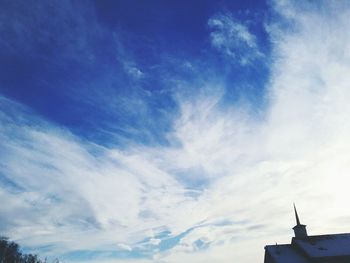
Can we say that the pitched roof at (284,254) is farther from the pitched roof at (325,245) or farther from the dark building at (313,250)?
the pitched roof at (325,245)

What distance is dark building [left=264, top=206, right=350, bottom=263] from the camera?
4281 centimetres

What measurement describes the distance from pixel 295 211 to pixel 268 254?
1842 cm

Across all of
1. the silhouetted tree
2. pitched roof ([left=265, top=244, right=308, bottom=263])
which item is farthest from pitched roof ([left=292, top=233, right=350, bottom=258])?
the silhouetted tree

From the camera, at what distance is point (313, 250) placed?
44.0 metres

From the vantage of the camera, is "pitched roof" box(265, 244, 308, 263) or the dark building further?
"pitched roof" box(265, 244, 308, 263)

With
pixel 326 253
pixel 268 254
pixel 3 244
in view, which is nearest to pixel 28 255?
pixel 3 244

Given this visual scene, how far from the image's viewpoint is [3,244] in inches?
3063

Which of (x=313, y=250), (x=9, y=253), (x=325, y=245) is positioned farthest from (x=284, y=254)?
(x=9, y=253)

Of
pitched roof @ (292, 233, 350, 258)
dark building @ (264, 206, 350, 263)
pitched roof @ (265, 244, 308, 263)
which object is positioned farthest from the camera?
pitched roof @ (265, 244, 308, 263)

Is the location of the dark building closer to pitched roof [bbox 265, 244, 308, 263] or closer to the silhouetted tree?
pitched roof [bbox 265, 244, 308, 263]

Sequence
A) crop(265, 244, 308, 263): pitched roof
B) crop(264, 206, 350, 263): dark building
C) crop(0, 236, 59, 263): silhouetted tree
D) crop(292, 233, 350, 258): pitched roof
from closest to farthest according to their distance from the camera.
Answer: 1. crop(264, 206, 350, 263): dark building
2. crop(292, 233, 350, 258): pitched roof
3. crop(265, 244, 308, 263): pitched roof
4. crop(0, 236, 59, 263): silhouetted tree

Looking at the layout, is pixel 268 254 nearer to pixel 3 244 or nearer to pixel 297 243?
pixel 297 243

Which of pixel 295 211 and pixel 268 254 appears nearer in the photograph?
pixel 268 254

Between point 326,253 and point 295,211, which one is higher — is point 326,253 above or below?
below
